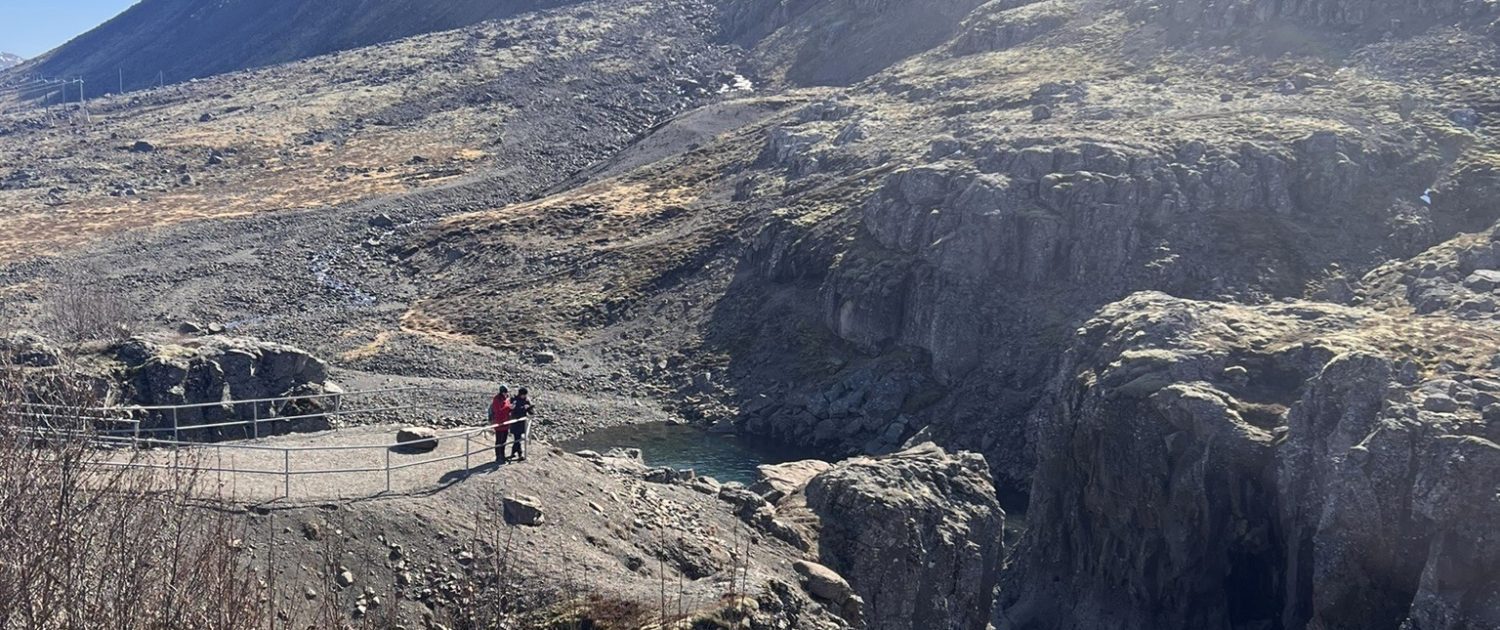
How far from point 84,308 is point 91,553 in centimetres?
5291

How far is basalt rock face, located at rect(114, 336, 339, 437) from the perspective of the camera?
37219 millimetres

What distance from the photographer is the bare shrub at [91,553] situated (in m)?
16.6

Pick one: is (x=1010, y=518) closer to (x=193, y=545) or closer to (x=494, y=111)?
(x=193, y=545)

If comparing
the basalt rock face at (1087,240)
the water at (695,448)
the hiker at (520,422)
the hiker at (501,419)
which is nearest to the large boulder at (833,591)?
the hiker at (520,422)

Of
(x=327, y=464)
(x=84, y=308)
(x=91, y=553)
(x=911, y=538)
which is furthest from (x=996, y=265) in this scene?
(x=91, y=553)

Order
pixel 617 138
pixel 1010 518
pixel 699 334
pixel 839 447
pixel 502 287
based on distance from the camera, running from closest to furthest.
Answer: pixel 1010 518 < pixel 839 447 < pixel 699 334 < pixel 502 287 < pixel 617 138

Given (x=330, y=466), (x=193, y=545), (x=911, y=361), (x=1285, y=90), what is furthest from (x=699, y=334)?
(x=193, y=545)

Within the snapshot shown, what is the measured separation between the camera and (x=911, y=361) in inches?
2660

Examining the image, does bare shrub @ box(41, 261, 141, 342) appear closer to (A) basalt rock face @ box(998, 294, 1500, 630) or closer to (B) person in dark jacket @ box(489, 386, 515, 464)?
(B) person in dark jacket @ box(489, 386, 515, 464)

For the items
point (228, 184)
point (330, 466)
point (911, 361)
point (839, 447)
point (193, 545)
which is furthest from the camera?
point (228, 184)

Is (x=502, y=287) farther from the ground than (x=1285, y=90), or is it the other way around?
(x=1285, y=90)

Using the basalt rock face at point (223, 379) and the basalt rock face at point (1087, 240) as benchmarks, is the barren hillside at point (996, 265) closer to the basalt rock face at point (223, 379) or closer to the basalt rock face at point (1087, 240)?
the basalt rock face at point (1087, 240)

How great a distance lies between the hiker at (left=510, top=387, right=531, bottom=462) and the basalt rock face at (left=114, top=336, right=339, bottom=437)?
8.60m

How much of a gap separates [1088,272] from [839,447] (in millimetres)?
13830
